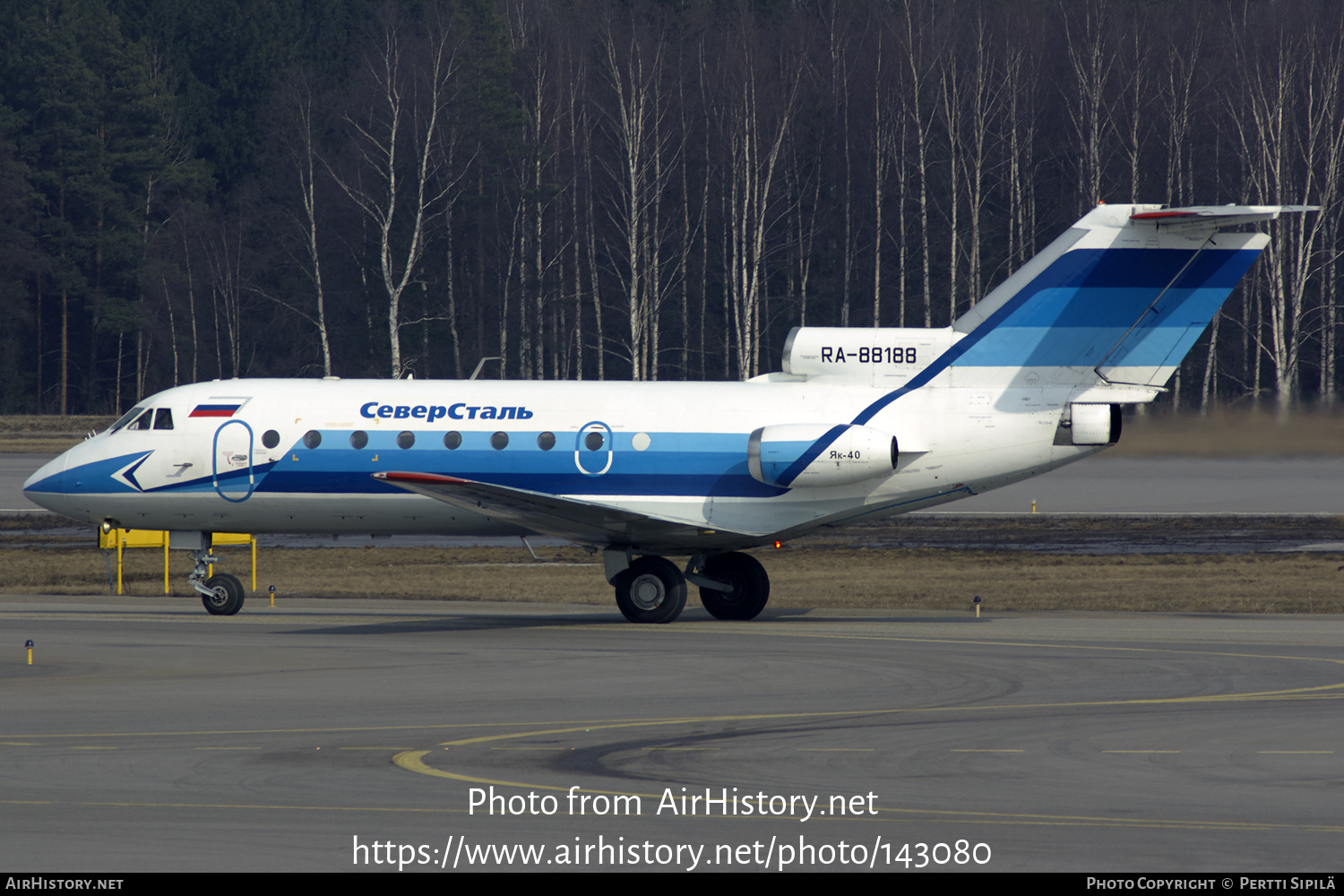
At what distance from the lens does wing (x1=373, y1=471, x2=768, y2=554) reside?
22016mm

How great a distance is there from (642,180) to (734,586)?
42.2 m

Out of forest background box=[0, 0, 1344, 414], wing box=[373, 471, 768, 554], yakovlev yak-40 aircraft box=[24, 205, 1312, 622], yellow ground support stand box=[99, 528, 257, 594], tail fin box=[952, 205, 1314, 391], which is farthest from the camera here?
forest background box=[0, 0, 1344, 414]

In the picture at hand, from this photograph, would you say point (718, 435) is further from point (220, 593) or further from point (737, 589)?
point (220, 593)

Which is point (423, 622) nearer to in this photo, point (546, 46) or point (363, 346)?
point (546, 46)

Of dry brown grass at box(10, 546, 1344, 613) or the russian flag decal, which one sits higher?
the russian flag decal

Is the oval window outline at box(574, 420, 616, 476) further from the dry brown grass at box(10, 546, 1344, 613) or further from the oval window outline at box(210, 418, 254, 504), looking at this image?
the oval window outline at box(210, 418, 254, 504)

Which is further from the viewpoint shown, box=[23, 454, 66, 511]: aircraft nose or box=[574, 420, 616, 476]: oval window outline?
box=[23, 454, 66, 511]: aircraft nose

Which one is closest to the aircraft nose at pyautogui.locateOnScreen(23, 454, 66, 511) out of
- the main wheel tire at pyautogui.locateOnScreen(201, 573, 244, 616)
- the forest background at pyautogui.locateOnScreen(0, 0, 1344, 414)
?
the main wheel tire at pyautogui.locateOnScreen(201, 573, 244, 616)

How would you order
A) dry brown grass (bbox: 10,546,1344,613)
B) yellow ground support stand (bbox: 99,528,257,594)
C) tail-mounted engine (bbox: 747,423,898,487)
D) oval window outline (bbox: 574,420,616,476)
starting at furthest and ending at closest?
yellow ground support stand (bbox: 99,528,257,594), dry brown grass (bbox: 10,546,1344,613), oval window outline (bbox: 574,420,616,476), tail-mounted engine (bbox: 747,423,898,487)

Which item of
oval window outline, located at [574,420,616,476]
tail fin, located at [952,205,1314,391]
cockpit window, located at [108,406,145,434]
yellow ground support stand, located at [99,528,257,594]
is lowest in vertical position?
yellow ground support stand, located at [99,528,257,594]

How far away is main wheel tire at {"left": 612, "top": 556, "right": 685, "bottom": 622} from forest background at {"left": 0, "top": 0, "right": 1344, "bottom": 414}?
34.7 m

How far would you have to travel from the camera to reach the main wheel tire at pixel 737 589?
24844 mm

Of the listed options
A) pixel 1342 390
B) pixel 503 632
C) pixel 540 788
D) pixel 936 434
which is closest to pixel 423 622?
pixel 503 632

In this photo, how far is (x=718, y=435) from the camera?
23766 millimetres
